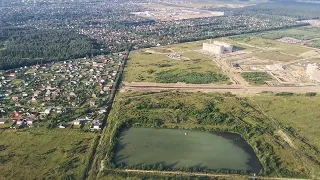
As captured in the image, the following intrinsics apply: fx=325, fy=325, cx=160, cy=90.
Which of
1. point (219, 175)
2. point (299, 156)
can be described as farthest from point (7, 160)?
point (299, 156)

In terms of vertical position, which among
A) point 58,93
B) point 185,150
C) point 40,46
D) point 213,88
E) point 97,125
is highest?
point 40,46

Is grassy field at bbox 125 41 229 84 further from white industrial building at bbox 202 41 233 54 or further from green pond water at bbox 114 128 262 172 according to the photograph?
green pond water at bbox 114 128 262 172

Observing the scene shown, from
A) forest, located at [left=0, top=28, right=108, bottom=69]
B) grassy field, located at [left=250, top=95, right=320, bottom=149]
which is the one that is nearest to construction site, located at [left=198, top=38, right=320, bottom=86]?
grassy field, located at [left=250, top=95, right=320, bottom=149]

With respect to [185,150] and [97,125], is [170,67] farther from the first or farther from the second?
[185,150]

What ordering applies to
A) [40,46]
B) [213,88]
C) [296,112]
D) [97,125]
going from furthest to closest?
1. [40,46]
2. [213,88]
3. [296,112]
4. [97,125]

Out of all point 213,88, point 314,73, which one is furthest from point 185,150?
point 314,73
